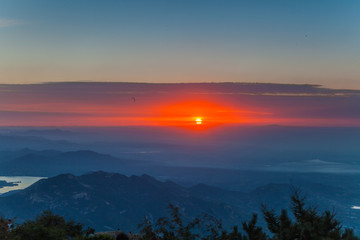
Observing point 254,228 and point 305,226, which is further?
point 254,228

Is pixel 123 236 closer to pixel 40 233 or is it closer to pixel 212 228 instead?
pixel 40 233

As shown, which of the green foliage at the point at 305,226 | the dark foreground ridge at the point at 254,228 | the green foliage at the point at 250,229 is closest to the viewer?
the green foliage at the point at 305,226

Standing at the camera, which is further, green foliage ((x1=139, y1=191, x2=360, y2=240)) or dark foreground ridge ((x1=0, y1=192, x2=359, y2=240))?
dark foreground ridge ((x1=0, y1=192, x2=359, y2=240))

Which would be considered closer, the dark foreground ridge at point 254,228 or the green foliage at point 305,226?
the green foliage at point 305,226

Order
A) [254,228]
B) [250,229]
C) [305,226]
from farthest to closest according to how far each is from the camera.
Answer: [254,228], [250,229], [305,226]

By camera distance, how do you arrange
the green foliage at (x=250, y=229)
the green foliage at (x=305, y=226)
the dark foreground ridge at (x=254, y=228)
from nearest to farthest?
the green foliage at (x=305, y=226)
the green foliage at (x=250, y=229)
the dark foreground ridge at (x=254, y=228)

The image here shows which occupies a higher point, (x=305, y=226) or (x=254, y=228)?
(x=305, y=226)

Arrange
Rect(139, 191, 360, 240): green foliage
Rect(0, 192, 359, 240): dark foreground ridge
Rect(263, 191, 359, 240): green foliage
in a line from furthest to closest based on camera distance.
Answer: Rect(0, 192, 359, 240): dark foreground ridge
Rect(139, 191, 360, 240): green foliage
Rect(263, 191, 359, 240): green foliage

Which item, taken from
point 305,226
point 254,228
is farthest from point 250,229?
point 305,226

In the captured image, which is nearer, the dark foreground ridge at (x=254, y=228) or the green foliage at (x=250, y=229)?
the green foliage at (x=250, y=229)

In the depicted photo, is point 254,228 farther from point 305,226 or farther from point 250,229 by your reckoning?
point 305,226

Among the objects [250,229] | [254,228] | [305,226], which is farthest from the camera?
[254,228]

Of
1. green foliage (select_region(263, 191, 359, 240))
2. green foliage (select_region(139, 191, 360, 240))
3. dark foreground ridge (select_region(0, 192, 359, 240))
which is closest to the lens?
green foliage (select_region(263, 191, 359, 240))

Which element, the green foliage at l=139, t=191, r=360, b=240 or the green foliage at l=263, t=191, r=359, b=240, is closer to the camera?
the green foliage at l=263, t=191, r=359, b=240
